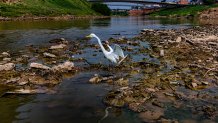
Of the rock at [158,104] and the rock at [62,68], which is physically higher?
the rock at [62,68]

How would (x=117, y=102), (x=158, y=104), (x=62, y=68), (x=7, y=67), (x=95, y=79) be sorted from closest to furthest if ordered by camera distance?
(x=158, y=104)
(x=117, y=102)
(x=95, y=79)
(x=62, y=68)
(x=7, y=67)

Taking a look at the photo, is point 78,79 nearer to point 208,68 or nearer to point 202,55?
point 208,68

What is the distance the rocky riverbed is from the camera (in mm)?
17328

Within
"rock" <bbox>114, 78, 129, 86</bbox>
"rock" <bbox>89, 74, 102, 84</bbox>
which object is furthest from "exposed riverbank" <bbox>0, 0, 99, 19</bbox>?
"rock" <bbox>114, 78, 129, 86</bbox>

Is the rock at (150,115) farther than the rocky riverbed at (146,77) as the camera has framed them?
No

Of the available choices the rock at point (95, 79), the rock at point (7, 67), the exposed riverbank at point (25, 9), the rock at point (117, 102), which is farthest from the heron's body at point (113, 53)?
the exposed riverbank at point (25, 9)

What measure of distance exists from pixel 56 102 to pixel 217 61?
44.9 feet

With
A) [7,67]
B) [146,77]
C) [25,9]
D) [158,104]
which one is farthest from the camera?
[25,9]

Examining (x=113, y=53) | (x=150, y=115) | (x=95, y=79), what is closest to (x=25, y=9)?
(x=113, y=53)

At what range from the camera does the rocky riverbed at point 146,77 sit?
17.3m

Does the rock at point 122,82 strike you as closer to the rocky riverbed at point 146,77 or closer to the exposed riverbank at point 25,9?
the rocky riverbed at point 146,77

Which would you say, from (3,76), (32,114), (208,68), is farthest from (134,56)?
(32,114)

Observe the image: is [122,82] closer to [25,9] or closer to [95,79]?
[95,79]

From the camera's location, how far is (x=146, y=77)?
74.1 ft
